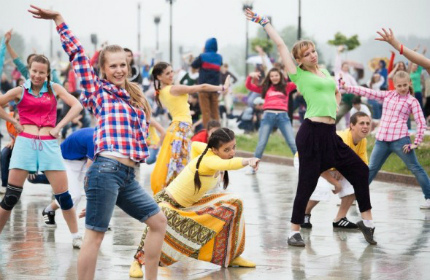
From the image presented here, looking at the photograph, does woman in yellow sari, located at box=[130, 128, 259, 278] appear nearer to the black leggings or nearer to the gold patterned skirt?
the gold patterned skirt

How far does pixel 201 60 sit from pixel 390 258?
8980mm

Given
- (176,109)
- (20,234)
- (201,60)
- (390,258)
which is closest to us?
(390,258)

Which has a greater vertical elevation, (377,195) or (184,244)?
(184,244)

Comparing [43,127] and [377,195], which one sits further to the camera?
[377,195]

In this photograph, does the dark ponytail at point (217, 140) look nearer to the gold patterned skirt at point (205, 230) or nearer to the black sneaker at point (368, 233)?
the gold patterned skirt at point (205, 230)

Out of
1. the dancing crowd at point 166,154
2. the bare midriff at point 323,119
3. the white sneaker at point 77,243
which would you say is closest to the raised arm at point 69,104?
the dancing crowd at point 166,154

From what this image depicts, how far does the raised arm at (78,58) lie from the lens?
5.61m

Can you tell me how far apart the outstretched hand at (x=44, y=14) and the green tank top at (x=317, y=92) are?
9.42 ft

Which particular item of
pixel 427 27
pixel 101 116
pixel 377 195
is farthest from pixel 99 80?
pixel 427 27

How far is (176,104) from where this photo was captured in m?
10.5

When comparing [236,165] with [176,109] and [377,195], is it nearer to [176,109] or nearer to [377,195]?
[176,109]

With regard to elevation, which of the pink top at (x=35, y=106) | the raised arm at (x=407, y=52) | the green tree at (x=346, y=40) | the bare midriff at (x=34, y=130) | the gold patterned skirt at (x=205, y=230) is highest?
the raised arm at (x=407, y=52)

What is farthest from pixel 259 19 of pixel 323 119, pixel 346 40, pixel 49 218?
pixel 346 40

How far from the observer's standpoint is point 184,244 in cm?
699
